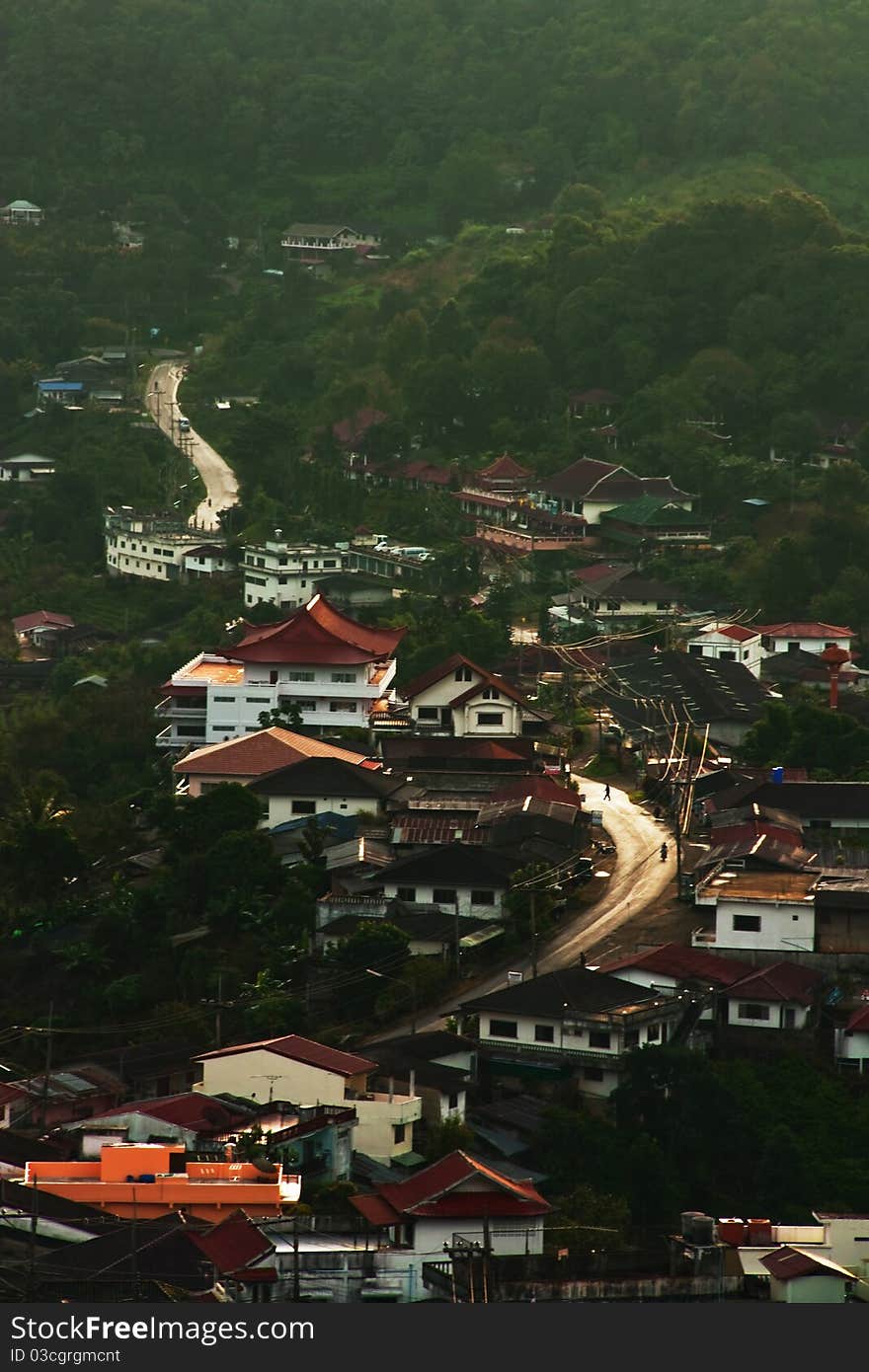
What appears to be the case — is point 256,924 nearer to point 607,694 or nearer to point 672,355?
point 607,694

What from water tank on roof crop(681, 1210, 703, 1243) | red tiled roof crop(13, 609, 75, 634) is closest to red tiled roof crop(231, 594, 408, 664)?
red tiled roof crop(13, 609, 75, 634)

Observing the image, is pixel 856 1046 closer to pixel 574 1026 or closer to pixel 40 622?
pixel 574 1026

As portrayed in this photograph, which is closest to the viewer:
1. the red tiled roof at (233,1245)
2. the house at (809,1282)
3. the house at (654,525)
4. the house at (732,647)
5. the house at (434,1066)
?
the red tiled roof at (233,1245)

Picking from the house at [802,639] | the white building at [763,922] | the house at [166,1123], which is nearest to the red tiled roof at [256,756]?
the white building at [763,922]

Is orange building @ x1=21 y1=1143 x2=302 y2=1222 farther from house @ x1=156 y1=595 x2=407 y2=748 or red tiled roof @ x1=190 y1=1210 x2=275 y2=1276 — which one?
house @ x1=156 y1=595 x2=407 y2=748

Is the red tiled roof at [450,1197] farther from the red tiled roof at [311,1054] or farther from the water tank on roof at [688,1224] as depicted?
the red tiled roof at [311,1054]

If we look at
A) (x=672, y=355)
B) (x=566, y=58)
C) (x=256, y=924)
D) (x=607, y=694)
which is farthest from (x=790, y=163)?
(x=256, y=924)

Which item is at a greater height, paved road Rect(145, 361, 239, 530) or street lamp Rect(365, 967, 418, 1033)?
paved road Rect(145, 361, 239, 530)
